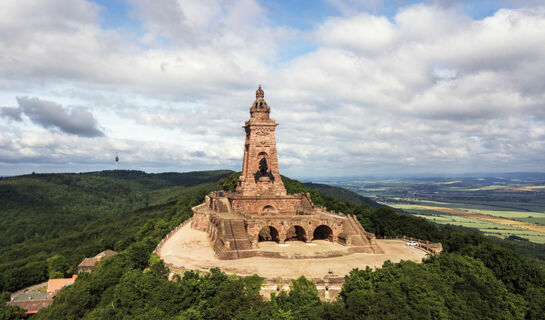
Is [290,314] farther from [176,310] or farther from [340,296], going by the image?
[176,310]

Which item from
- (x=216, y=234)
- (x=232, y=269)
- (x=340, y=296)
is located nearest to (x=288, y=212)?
(x=216, y=234)

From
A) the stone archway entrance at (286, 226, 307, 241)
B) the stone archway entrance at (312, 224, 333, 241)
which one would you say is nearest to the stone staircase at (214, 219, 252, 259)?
the stone archway entrance at (286, 226, 307, 241)

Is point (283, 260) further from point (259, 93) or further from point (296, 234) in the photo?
point (259, 93)

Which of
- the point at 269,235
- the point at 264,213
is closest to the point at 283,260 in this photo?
the point at 269,235

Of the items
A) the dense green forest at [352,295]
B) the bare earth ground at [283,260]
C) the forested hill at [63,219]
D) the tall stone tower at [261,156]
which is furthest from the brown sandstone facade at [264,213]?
the forested hill at [63,219]

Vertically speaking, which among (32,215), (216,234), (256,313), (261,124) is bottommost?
(32,215)

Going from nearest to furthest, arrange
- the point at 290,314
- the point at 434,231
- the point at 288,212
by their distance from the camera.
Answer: the point at 290,314
the point at 288,212
the point at 434,231

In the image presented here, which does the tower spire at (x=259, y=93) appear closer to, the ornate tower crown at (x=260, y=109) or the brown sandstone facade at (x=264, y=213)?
the brown sandstone facade at (x=264, y=213)

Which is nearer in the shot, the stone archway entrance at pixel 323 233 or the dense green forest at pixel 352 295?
the dense green forest at pixel 352 295
